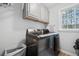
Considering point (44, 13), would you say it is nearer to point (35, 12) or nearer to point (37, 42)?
point (35, 12)

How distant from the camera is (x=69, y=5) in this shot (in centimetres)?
89

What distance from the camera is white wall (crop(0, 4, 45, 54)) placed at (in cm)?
83

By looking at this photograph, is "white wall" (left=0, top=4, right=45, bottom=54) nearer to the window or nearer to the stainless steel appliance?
the stainless steel appliance

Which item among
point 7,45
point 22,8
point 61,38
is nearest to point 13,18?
point 22,8

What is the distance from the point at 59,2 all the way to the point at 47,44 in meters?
0.39

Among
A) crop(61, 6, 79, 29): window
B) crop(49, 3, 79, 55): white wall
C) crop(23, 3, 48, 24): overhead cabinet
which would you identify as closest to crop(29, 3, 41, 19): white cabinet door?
crop(23, 3, 48, 24): overhead cabinet

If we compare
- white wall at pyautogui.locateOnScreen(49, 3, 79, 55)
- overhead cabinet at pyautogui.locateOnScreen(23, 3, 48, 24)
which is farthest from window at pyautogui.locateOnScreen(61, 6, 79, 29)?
overhead cabinet at pyautogui.locateOnScreen(23, 3, 48, 24)

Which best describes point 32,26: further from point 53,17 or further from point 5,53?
point 5,53

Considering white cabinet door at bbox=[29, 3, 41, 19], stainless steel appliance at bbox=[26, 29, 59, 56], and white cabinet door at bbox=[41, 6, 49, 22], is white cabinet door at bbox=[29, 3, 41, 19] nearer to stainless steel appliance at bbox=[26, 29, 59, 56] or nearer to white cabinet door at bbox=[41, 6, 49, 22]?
white cabinet door at bbox=[41, 6, 49, 22]

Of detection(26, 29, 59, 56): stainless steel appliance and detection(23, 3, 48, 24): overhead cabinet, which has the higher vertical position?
detection(23, 3, 48, 24): overhead cabinet

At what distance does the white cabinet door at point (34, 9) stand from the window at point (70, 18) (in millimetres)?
218

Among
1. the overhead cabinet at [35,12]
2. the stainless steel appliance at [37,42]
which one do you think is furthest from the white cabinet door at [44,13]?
the stainless steel appliance at [37,42]

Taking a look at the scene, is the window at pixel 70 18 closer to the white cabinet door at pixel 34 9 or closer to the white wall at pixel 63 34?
the white wall at pixel 63 34

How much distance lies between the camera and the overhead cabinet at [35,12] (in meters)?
0.87
